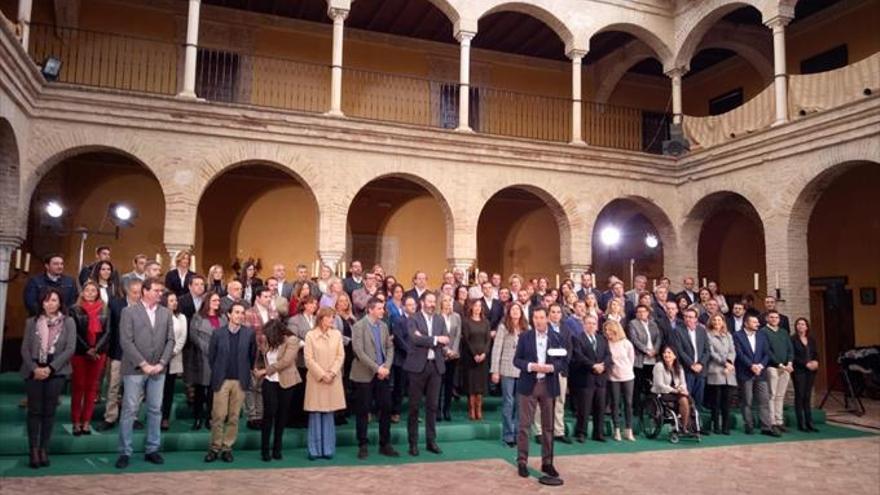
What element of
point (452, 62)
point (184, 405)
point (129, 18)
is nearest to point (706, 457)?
point (184, 405)

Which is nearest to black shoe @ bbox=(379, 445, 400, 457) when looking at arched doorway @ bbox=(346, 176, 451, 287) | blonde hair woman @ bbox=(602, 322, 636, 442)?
blonde hair woman @ bbox=(602, 322, 636, 442)

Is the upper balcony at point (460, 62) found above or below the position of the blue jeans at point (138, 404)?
above

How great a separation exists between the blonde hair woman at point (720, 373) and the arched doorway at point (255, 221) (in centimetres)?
850

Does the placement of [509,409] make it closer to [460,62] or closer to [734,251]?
[460,62]

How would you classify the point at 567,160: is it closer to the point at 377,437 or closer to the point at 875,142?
the point at 875,142

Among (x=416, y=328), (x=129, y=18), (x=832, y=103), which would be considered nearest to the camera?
(x=416, y=328)

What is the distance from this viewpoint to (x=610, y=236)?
16.8m

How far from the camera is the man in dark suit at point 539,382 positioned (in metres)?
6.39

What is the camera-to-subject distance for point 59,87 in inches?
394

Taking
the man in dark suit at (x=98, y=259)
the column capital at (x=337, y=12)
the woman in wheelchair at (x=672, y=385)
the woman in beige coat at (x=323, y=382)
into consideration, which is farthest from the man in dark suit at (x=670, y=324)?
the column capital at (x=337, y=12)

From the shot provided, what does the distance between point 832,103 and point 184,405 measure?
11.0m

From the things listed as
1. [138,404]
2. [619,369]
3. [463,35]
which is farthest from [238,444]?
[463,35]

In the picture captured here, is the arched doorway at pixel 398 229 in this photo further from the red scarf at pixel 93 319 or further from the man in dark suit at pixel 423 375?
the red scarf at pixel 93 319

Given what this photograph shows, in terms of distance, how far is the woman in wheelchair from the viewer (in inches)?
332
